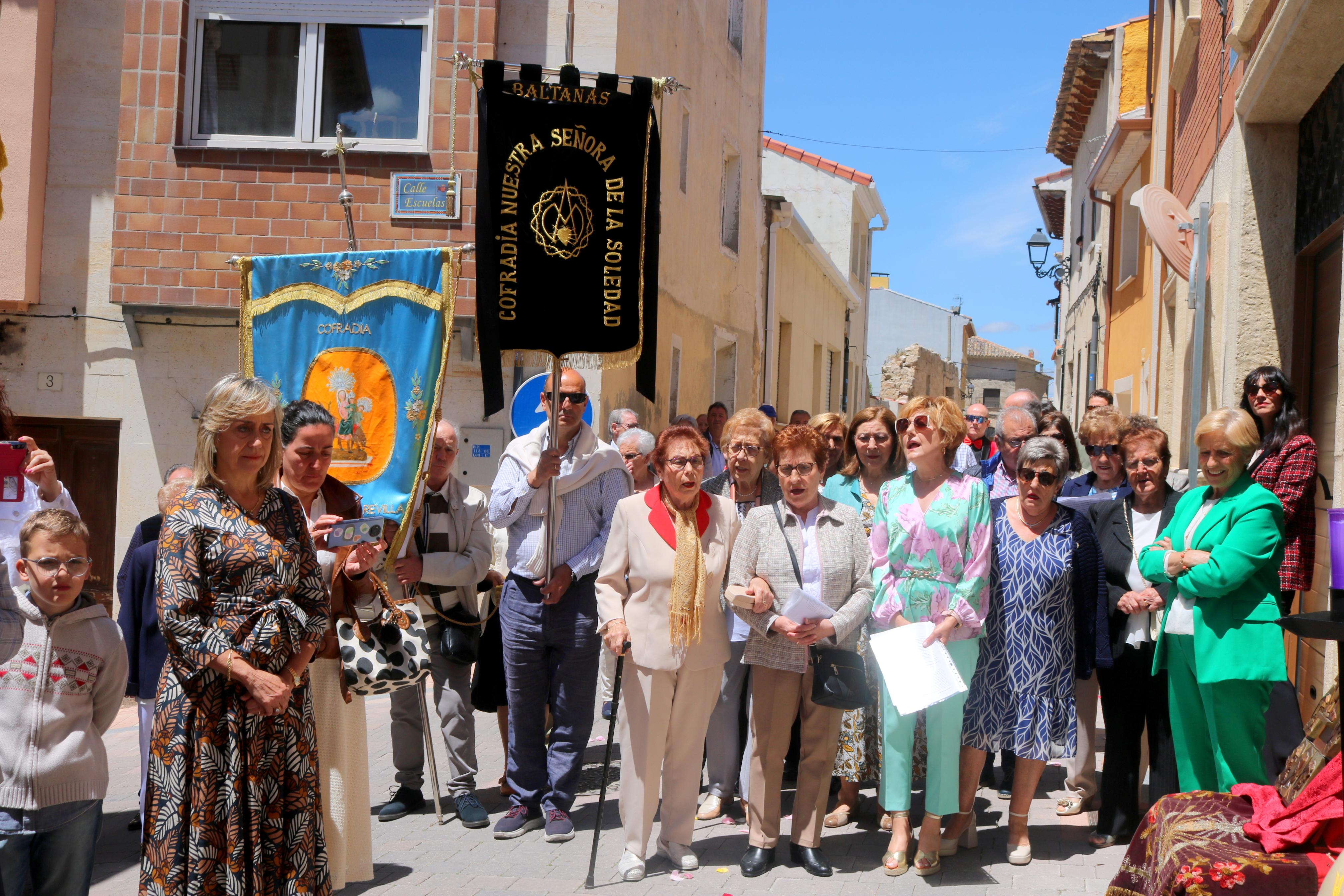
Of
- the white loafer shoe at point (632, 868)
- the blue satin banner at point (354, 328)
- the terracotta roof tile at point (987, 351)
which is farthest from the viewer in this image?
the terracotta roof tile at point (987, 351)

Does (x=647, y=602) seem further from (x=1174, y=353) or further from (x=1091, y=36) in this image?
(x=1091, y=36)

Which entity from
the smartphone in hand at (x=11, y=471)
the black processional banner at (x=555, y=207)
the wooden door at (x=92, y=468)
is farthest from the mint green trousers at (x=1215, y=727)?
the wooden door at (x=92, y=468)

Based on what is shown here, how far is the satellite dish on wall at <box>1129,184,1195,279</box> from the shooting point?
857 centimetres

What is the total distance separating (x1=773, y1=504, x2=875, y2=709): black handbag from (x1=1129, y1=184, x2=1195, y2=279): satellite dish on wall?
497 cm

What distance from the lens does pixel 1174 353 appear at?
35.0 ft

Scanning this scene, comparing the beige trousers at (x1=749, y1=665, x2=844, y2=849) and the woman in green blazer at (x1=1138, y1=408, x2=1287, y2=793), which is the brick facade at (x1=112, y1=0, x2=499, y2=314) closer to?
the beige trousers at (x1=749, y1=665, x2=844, y2=849)

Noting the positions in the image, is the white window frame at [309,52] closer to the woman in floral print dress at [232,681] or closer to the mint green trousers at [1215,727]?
the woman in floral print dress at [232,681]

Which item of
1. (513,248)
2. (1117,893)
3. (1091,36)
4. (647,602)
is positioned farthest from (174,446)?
(1091,36)

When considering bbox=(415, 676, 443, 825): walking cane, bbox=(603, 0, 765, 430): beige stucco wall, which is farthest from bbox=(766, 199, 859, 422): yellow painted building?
bbox=(415, 676, 443, 825): walking cane

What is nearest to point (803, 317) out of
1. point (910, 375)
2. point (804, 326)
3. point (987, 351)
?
point (804, 326)

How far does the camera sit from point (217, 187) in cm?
954

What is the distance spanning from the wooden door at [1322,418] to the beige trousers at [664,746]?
3077 millimetres

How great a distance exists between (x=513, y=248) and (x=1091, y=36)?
14869 mm

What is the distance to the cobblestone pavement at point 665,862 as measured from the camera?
4875 mm
